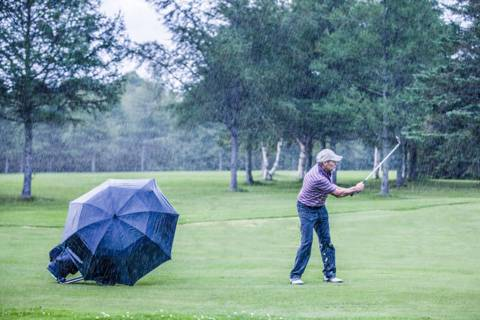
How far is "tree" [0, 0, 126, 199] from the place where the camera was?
149 ft

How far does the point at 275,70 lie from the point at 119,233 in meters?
45.2

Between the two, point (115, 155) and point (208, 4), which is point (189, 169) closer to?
point (115, 155)

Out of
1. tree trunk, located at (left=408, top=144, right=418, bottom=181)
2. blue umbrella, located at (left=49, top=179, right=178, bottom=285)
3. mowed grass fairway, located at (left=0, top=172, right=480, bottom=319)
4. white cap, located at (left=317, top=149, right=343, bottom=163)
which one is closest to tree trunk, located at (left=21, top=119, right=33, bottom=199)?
mowed grass fairway, located at (left=0, top=172, right=480, bottom=319)

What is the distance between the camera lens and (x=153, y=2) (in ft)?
186

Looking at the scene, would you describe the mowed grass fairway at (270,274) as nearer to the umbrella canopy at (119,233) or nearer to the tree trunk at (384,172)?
the umbrella canopy at (119,233)

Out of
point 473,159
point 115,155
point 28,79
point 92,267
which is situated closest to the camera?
point 92,267

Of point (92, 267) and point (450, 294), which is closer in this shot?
point (450, 294)

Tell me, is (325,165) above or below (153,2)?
below

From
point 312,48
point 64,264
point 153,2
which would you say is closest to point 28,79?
point 153,2

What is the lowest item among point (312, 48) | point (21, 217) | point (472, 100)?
point (21, 217)

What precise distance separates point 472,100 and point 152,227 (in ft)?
107

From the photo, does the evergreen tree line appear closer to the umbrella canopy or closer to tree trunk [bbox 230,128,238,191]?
tree trunk [bbox 230,128,238,191]

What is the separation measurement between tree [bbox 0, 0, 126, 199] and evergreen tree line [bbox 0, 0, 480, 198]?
69mm

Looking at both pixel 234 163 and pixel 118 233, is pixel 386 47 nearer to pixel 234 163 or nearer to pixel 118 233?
pixel 234 163
